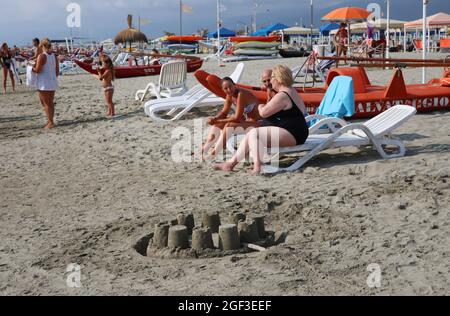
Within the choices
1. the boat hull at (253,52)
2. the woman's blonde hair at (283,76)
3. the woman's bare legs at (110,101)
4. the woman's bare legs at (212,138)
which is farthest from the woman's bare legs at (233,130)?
the boat hull at (253,52)

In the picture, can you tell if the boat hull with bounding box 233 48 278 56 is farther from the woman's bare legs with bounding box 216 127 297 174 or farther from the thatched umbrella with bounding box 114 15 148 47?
the woman's bare legs with bounding box 216 127 297 174

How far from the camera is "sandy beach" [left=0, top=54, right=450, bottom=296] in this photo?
11.0 ft

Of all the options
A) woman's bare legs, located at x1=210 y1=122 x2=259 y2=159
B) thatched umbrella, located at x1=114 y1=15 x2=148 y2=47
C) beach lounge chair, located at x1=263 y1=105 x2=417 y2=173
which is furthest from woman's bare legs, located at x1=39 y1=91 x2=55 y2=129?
thatched umbrella, located at x1=114 y1=15 x2=148 y2=47

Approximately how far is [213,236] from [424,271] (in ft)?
4.94

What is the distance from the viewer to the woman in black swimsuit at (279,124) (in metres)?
5.86

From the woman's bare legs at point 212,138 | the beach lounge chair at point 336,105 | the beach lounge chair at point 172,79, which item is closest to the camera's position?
the woman's bare legs at point 212,138

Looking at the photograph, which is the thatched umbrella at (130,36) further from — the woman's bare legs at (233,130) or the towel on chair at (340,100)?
the woman's bare legs at (233,130)

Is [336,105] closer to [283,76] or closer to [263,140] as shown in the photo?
[283,76]

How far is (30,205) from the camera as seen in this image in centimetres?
530

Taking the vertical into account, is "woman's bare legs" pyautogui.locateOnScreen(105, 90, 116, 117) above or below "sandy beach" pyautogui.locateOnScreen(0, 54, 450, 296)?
above

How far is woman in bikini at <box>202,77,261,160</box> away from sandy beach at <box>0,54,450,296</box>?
1.03 feet

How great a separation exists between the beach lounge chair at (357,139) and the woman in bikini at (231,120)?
1.96 ft

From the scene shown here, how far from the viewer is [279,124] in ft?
19.4
